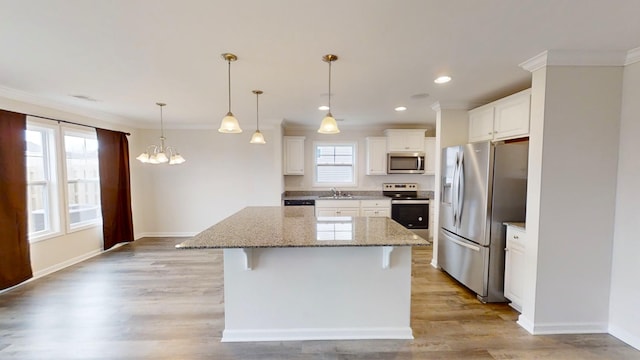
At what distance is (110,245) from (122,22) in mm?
4356

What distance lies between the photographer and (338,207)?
17.6ft

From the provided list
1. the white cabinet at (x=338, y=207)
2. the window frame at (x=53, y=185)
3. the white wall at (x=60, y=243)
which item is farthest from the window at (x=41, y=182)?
the white cabinet at (x=338, y=207)

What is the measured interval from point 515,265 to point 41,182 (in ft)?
19.3

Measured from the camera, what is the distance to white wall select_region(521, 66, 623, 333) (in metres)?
2.29

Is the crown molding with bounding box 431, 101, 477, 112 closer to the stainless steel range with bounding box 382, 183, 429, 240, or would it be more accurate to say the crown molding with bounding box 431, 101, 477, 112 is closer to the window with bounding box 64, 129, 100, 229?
the stainless steel range with bounding box 382, 183, 429, 240

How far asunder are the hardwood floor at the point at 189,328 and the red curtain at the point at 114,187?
47.6 inches

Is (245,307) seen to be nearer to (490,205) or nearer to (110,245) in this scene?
(490,205)

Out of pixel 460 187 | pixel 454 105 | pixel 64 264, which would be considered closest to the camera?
pixel 460 187

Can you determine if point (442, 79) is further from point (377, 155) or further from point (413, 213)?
point (413, 213)

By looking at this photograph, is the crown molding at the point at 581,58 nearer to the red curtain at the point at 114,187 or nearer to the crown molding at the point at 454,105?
the crown molding at the point at 454,105

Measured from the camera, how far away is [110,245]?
4.74 metres

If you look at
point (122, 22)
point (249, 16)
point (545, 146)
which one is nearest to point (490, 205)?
point (545, 146)

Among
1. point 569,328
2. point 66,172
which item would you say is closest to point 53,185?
point 66,172

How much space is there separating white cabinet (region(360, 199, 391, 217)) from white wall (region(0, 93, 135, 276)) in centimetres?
465
